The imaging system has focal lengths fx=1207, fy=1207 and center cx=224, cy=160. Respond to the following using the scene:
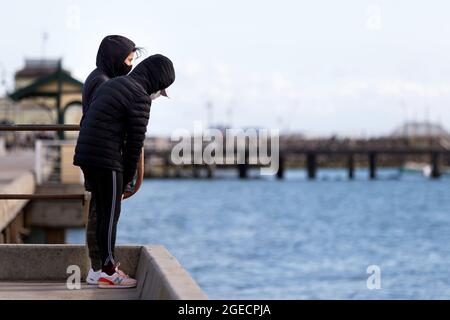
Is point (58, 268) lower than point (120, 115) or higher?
lower

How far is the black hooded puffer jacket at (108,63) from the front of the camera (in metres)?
7.42

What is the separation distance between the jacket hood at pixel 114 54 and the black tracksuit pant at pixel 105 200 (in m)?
0.63

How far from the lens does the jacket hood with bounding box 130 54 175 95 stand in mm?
7310

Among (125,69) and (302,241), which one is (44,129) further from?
(302,241)

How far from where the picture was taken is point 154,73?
7320 mm

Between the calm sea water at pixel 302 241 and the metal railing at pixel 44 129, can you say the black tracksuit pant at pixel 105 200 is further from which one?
the calm sea water at pixel 302 241

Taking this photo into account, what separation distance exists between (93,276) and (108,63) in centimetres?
141

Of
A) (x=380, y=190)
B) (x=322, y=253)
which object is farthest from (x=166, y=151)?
(x=322, y=253)

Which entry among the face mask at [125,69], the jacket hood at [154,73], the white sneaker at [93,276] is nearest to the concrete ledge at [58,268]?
the white sneaker at [93,276]

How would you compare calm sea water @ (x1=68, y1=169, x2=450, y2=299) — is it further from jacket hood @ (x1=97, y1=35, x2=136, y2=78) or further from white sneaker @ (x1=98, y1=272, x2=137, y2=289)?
jacket hood @ (x1=97, y1=35, x2=136, y2=78)

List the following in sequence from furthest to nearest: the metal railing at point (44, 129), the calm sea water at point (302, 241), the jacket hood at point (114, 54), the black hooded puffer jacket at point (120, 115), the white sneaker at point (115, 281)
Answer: the calm sea water at point (302, 241) < the metal railing at point (44, 129) < the white sneaker at point (115, 281) < the jacket hood at point (114, 54) < the black hooded puffer jacket at point (120, 115)

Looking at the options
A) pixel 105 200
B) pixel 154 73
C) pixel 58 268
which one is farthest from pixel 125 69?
pixel 58 268

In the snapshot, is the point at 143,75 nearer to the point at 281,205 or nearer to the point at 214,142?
the point at 281,205
